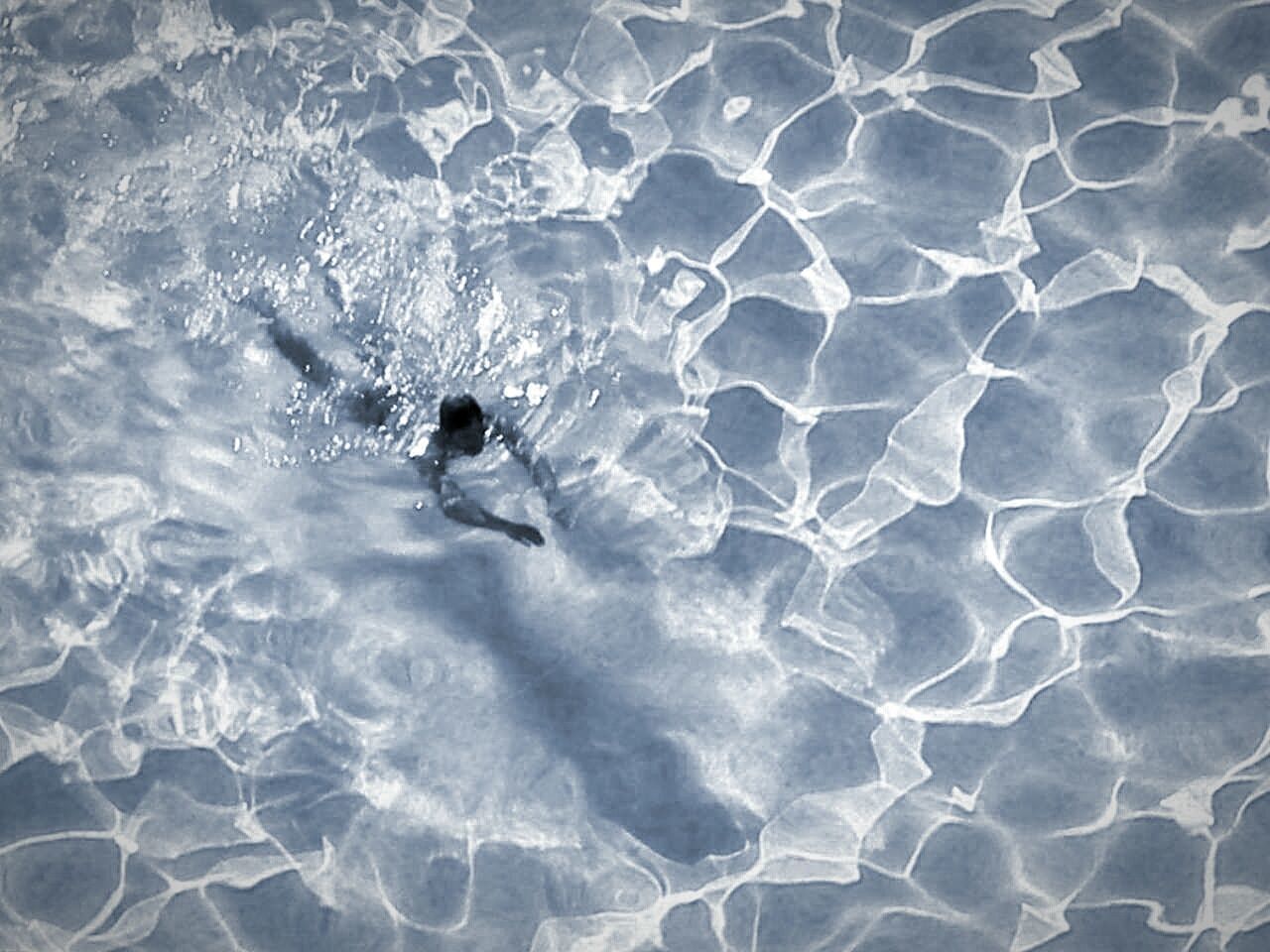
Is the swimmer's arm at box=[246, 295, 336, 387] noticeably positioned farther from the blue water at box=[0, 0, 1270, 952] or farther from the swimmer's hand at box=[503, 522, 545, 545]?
the swimmer's hand at box=[503, 522, 545, 545]

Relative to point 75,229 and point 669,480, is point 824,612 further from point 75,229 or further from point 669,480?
point 75,229

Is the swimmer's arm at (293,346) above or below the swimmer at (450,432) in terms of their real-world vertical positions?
above

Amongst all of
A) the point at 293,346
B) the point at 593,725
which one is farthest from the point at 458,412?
the point at 593,725

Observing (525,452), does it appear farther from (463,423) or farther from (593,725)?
(593,725)

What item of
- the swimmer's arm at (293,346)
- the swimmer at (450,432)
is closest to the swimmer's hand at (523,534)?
the swimmer at (450,432)

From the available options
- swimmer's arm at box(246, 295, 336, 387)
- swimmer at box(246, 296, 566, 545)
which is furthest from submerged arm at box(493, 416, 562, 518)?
swimmer's arm at box(246, 295, 336, 387)

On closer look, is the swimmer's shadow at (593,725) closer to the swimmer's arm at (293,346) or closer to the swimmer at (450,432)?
the swimmer at (450,432)
